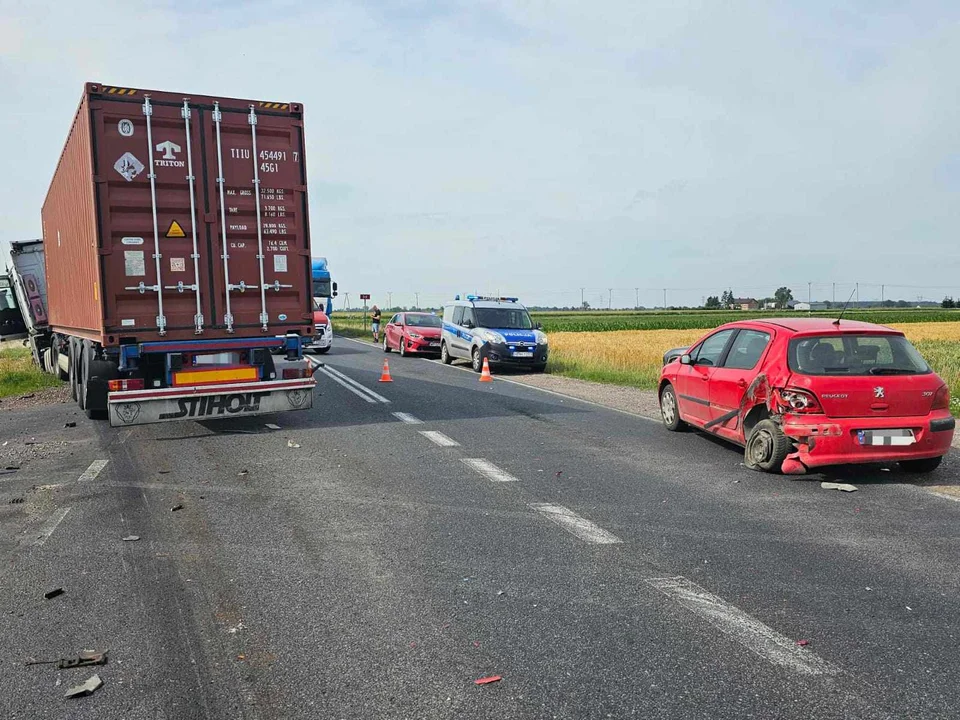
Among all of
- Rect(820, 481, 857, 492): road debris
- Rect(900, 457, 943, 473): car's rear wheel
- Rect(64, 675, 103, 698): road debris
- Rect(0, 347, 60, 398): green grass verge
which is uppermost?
Rect(0, 347, 60, 398): green grass verge

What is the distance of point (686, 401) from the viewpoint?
1008 centimetres

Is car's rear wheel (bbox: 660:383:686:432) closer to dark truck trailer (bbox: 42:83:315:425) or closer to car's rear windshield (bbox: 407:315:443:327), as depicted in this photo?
dark truck trailer (bbox: 42:83:315:425)

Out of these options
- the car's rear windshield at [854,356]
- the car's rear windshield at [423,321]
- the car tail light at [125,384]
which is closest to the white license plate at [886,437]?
the car's rear windshield at [854,356]

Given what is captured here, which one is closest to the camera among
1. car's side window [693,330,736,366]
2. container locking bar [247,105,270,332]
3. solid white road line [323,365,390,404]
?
car's side window [693,330,736,366]

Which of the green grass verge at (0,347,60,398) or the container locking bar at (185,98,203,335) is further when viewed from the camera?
the green grass verge at (0,347,60,398)

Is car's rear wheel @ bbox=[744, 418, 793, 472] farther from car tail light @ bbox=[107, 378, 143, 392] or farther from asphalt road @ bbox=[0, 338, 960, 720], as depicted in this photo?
car tail light @ bbox=[107, 378, 143, 392]

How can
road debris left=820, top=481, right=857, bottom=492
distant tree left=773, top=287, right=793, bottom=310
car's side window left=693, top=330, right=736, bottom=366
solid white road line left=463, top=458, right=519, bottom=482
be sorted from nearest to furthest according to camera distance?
road debris left=820, top=481, right=857, bottom=492, solid white road line left=463, top=458, right=519, bottom=482, car's side window left=693, top=330, right=736, bottom=366, distant tree left=773, top=287, right=793, bottom=310

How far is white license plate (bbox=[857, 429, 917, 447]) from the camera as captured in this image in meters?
7.39

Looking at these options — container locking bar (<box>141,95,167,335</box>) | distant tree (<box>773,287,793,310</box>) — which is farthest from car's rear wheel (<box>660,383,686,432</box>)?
distant tree (<box>773,287,793,310</box>)

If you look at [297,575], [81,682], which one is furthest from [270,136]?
[81,682]

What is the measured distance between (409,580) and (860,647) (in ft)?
7.87

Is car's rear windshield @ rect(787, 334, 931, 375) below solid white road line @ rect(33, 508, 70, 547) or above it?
above

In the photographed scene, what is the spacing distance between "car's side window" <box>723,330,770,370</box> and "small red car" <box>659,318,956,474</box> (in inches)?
0.7

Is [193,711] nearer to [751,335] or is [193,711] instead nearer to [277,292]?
[751,335]
